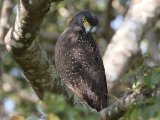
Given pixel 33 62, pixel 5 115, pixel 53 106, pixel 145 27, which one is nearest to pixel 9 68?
pixel 5 115

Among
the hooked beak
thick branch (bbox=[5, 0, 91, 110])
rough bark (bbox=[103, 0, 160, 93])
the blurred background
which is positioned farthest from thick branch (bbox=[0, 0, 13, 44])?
thick branch (bbox=[5, 0, 91, 110])

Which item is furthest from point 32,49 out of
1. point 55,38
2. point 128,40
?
point 55,38

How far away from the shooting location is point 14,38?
116 inches

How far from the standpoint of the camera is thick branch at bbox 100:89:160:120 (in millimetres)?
2934

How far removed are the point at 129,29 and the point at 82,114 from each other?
338 centimetres

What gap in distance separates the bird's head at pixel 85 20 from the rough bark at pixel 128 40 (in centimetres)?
60

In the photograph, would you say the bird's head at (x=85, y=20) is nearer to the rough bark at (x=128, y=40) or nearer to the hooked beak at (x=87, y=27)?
the hooked beak at (x=87, y=27)

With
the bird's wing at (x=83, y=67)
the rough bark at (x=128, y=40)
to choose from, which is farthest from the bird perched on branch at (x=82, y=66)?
the rough bark at (x=128, y=40)

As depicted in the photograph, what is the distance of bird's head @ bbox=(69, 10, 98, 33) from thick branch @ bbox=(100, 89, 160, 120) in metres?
1.82

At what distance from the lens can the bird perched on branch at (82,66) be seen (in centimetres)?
489

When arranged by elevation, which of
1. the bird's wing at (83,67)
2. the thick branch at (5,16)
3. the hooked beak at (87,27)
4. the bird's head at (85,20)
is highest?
the thick branch at (5,16)

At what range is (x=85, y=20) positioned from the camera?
5.16 m

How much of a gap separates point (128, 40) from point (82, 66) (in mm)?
1098

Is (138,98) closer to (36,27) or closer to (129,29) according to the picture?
(36,27)
